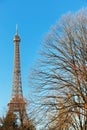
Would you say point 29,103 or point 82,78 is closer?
point 82,78

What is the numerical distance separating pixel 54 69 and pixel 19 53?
52689mm

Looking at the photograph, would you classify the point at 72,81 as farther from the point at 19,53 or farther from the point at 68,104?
the point at 19,53

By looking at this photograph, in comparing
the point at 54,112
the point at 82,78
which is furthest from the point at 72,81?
the point at 54,112

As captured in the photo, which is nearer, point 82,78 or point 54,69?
point 82,78

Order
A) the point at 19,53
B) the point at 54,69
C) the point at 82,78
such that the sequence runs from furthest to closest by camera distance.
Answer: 1. the point at 19,53
2. the point at 54,69
3. the point at 82,78

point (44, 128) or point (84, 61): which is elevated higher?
point (84, 61)

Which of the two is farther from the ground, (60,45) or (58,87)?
(60,45)

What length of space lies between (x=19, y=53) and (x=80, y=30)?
52.7 metres

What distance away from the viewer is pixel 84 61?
19.2m

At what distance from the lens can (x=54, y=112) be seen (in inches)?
778

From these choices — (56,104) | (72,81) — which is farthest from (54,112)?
(72,81)

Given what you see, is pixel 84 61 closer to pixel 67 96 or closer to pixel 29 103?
pixel 67 96

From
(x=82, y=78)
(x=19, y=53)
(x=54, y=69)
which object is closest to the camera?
(x=82, y=78)

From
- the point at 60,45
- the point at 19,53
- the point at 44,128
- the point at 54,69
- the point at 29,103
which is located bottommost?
the point at 44,128
